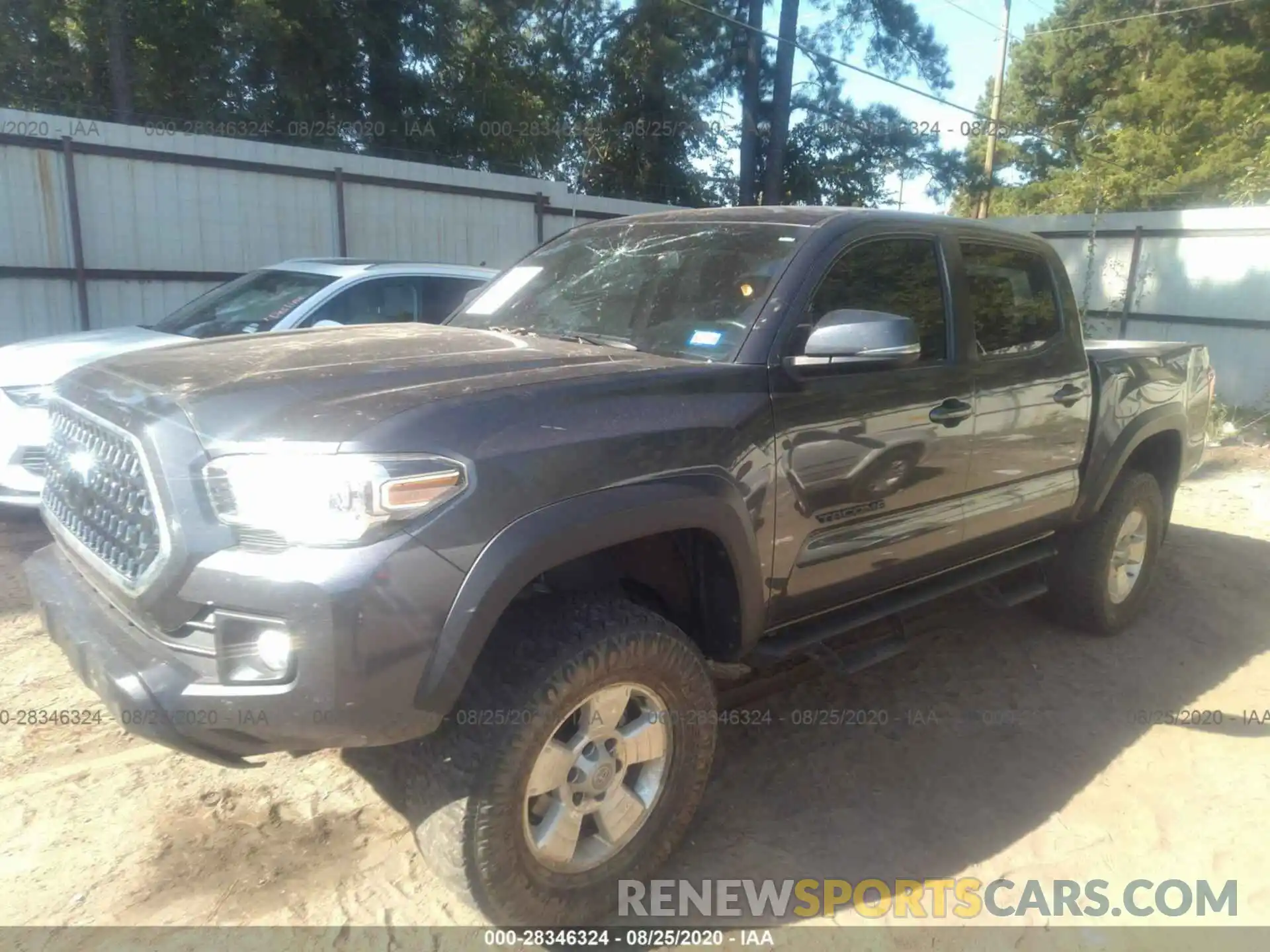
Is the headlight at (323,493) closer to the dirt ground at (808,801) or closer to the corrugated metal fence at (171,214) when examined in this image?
the dirt ground at (808,801)

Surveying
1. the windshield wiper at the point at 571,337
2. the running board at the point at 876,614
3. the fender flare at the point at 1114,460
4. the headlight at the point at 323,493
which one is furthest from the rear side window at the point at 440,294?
the headlight at the point at 323,493

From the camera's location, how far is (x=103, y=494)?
8.34 ft

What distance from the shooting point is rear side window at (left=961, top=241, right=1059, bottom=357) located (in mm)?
3871

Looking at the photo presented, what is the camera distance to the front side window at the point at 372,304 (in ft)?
21.2

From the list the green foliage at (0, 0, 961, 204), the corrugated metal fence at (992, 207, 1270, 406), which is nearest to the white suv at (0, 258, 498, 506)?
the green foliage at (0, 0, 961, 204)

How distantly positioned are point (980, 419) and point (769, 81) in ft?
63.2

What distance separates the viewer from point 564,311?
356cm

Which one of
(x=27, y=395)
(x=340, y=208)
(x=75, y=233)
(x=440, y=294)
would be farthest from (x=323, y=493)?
(x=340, y=208)

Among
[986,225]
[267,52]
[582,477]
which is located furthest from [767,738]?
[267,52]

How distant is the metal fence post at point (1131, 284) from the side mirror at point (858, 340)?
38.8ft

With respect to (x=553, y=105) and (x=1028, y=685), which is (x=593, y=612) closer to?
(x=1028, y=685)

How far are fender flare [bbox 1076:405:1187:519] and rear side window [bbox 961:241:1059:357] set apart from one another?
601 millimetres

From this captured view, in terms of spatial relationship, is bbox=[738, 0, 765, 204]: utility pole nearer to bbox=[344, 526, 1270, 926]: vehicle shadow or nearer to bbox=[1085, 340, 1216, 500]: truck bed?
bbox=[1085, 340, 1216, 500]: truck bed
